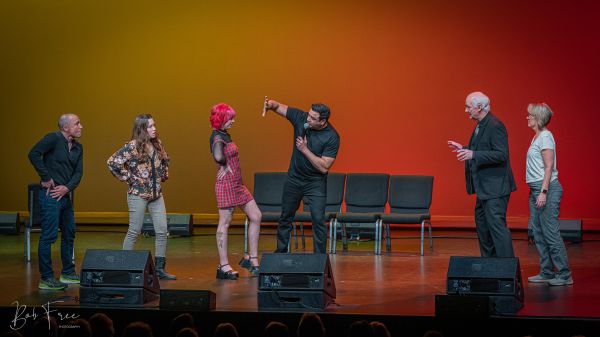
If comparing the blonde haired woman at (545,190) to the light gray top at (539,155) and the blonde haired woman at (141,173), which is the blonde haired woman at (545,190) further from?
the blonde haired woman at (141,173)

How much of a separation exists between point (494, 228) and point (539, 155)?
2.49 feet

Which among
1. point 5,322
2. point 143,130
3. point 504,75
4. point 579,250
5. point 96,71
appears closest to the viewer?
point 5,322

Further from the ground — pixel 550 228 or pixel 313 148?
pixel 313 148

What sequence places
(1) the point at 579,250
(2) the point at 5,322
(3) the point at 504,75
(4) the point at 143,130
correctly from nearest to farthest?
(2) the point at 5,322
(4) the point at 143,130
(1) the point at 579,250
(3) the point at 504,75

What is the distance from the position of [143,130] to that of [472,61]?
19.5ft

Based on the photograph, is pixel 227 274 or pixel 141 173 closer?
pixel 141 173

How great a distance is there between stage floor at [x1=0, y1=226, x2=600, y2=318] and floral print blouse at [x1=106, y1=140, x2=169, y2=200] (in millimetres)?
763

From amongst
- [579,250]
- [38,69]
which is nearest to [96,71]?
[38,69]

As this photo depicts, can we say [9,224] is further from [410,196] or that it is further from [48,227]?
[410,196]

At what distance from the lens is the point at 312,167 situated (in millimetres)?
7109

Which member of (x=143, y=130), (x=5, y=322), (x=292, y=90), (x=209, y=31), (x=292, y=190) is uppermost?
(x=209, y=31)

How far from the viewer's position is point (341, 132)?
12078 mm

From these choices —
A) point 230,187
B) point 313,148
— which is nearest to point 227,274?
point 230,187

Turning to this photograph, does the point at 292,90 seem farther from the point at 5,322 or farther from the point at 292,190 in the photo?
the point at 5,322
